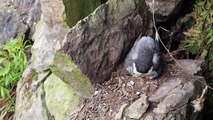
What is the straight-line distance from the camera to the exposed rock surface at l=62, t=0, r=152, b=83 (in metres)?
2.81

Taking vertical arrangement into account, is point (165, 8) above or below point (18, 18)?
below

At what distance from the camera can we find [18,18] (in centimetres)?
428

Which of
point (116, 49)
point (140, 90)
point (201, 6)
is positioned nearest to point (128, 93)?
point (140, 90)

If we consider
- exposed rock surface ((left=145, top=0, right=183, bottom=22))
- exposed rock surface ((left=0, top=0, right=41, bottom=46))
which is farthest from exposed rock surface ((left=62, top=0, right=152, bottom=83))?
exposed rock surface ((left=0, top=0, right=41, bottom=46))

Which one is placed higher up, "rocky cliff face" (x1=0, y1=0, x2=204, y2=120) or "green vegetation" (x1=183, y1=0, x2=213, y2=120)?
"rocky cliff face" (x1=0, y1=0, x2=204, y2=120)

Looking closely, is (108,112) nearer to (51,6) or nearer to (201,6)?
(51,6)

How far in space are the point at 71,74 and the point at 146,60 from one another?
514mm

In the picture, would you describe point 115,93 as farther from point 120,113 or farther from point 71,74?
point 71,74

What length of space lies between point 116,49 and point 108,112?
45 cm

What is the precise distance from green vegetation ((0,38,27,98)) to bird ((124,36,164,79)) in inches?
55.5

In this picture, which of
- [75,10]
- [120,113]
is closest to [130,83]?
[120,113]

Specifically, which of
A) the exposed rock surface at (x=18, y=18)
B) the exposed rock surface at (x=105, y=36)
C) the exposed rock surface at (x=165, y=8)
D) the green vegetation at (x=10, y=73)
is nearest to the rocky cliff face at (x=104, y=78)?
the exposed rock surface at (x=105, y=36)

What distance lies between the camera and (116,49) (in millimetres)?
2918

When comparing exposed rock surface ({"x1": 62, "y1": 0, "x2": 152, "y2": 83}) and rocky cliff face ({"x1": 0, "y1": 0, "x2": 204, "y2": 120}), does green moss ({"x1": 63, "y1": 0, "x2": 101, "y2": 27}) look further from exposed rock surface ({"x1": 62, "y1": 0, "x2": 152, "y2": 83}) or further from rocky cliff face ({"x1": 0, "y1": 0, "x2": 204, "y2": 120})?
exposed rock surface ({"x1": 62, "y1": 0, "x2": 152, "y2": 83})
